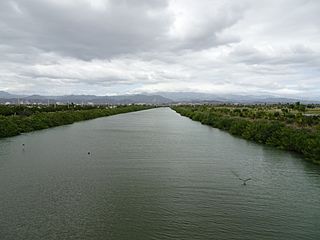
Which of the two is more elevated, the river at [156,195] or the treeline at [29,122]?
the treeline at [29,122]

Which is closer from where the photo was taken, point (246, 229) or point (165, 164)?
point (246, 229)

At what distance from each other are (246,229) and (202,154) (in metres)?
10.8

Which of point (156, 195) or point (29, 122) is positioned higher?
point (29, 122)

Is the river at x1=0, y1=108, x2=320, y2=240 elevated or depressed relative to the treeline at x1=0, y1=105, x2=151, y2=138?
depressed

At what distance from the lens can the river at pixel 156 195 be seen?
859cm

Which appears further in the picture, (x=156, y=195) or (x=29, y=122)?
(x=29, y=122)

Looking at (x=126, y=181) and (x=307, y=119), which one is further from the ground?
(x=307, y=119)

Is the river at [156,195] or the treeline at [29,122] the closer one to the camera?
the river at [156,195]

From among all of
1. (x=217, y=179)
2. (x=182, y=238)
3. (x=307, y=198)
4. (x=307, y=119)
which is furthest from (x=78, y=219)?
(x=307, y=119)

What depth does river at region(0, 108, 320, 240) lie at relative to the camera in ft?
28.2

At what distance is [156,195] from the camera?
11.3 metres

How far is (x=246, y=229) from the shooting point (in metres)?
8.64

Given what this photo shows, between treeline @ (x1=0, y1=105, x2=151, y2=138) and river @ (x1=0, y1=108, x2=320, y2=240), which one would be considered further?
treeline @ (x1=0, y1=105, x2=151, y2=138)

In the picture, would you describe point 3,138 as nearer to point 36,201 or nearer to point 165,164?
point 165,164
